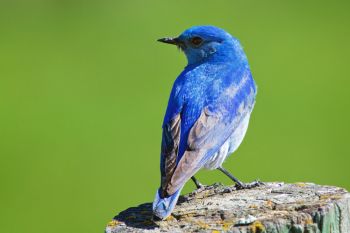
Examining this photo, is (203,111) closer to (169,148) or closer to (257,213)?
(169,148)

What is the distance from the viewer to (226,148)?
8.20 meters

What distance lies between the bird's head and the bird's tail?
2397mm

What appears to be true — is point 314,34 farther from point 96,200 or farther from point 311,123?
point 96,200

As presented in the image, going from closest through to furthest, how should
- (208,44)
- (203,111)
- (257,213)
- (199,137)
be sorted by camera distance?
(257,213) < (199,137) < (203,111) < (208,44)

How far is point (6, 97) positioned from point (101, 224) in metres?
7.73

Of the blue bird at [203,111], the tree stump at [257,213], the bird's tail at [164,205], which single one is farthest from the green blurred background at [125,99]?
the bird's tail at [164,205]

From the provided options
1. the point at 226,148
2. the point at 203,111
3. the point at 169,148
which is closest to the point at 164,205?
the point at 169,148

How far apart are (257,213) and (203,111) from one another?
156cm

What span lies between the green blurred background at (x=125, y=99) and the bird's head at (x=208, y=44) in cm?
510

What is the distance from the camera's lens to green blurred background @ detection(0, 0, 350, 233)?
1523cm

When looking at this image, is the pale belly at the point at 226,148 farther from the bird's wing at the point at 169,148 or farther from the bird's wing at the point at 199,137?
the bird's wing at the point at 169,148

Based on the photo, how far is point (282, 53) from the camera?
2208 cm

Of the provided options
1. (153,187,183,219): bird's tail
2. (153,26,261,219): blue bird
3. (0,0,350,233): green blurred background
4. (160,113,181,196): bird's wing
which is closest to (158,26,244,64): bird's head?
(153,26,261,219): blue bird

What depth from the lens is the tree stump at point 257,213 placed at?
6188 millimetres
